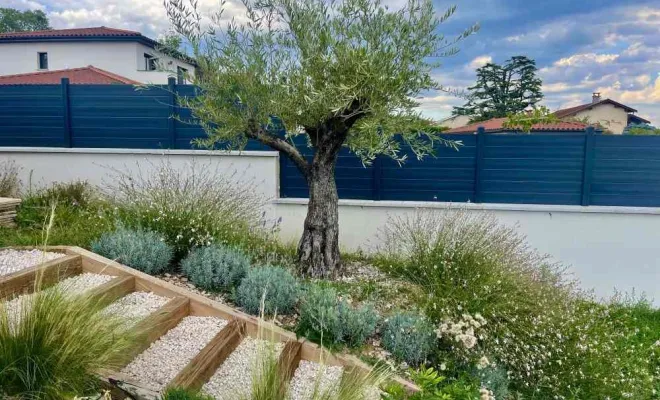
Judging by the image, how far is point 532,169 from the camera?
6.57 meters

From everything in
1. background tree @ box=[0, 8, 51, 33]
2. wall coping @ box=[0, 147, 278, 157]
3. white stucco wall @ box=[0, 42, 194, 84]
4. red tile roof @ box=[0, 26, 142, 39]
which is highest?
background tree @ box=[0, 8, 51, 33]

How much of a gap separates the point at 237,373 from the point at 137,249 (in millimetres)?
1911

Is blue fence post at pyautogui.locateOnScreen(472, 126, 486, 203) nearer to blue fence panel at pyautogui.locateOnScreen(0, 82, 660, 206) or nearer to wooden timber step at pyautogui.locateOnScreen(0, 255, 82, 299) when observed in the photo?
blue fence panel at pyautogui.locateOnScreen(0, 82, 660, 206)

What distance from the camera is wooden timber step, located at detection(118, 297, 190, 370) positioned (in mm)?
2711

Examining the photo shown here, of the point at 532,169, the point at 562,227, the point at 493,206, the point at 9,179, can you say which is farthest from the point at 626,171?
the point at 9,179

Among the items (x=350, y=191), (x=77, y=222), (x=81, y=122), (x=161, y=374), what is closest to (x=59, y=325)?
(x=161, y=374)

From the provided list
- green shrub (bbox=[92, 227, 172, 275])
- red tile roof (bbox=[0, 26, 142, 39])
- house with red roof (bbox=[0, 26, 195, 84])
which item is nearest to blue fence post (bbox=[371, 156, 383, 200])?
green shrub (bbox=[92, 227, 172, 275])

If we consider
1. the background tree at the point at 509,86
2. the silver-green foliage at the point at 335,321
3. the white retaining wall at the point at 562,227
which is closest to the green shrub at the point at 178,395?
the silver-green foliage at the point at 335,321

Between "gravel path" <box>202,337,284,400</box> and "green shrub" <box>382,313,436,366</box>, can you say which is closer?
"gravel path" <box>202,337,284,400</box>

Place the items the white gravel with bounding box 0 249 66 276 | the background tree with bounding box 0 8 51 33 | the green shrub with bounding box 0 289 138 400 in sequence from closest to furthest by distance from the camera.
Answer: the green shrub with bounding box 0 289 138 400, the white gravel with bounding box 0 249 66 276, the background tree with bounding box 0 8 51 33

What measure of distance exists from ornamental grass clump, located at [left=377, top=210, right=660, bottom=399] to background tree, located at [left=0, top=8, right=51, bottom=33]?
45.9 m

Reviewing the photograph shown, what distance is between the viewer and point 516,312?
382cm

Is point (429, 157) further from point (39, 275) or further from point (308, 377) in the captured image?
point (39, 275)

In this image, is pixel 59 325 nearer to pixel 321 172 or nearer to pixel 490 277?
pixel 321 172
